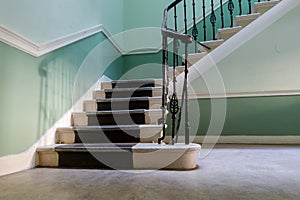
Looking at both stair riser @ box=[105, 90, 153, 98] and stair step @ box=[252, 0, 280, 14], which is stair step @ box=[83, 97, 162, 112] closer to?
stair riser @ box=[105, 90, 153, 98]

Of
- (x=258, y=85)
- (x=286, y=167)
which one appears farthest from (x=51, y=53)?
(x=258, y=85)

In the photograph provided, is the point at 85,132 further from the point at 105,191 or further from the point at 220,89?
the point at 220,89

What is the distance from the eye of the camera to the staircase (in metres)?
1.60

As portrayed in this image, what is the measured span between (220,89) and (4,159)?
287cm

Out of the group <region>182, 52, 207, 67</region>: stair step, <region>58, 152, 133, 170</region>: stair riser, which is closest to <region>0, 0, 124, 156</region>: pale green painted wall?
<region>58, 152, 133, 170</region>: stair riser

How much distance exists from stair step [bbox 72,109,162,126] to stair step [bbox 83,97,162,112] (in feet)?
0.76

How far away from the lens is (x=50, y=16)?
2.11 meters

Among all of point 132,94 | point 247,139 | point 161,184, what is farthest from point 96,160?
point 247,139

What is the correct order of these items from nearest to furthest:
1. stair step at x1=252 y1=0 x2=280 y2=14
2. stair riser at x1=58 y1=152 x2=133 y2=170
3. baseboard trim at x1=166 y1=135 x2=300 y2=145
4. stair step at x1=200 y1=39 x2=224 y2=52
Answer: stair riser at x1=58 y1=152 x2=133 y2=170
stair step at x1=252 y1=0 x2=280 y2=14
stair step at x1=200 y1=39 x2=224 y2=52
baseboard trim at x1=166 y1=135 x2=300 y2=145

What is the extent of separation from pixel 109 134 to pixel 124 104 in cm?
54

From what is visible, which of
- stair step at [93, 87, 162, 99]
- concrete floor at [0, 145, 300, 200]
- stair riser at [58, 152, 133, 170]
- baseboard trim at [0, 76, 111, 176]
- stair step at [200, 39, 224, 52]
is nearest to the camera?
concrete floor at [0, 145, 300, 200]

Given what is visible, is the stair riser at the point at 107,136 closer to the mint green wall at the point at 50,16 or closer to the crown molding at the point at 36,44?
the crown molding at the point at 36,44

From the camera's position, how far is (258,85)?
3.39 metres

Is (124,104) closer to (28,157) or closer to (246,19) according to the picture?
(28,157)
